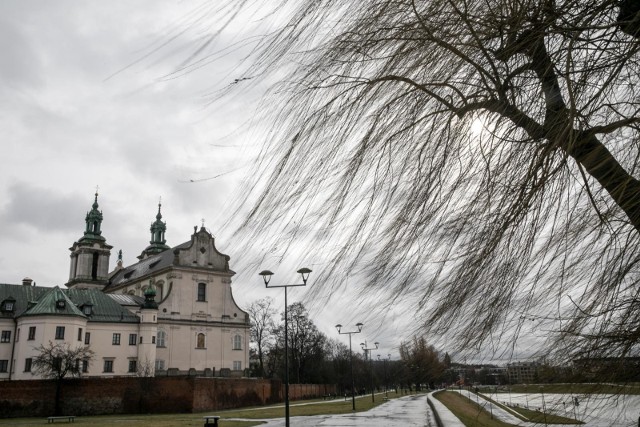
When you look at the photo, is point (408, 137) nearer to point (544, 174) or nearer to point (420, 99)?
point (420, 99)

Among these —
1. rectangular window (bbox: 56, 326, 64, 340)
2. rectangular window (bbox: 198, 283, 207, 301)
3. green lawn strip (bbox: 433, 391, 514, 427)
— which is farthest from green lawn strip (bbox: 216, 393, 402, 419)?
rectangular window (bbox: 198, 283, 207, 301)

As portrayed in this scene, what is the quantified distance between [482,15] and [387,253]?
1113 mm

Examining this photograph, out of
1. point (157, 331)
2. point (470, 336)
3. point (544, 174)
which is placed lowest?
point (470, 336)

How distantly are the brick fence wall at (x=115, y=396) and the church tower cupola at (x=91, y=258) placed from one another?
39.1 meters

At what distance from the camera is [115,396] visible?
41375mm

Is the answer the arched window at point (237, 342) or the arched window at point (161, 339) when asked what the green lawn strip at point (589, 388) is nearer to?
the arched window at point (161, 339)

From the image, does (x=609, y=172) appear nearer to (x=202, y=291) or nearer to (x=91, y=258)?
(x=202, y=291)

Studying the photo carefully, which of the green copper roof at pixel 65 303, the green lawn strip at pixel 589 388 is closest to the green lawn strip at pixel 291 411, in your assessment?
the green copper roof at pixel 65 303

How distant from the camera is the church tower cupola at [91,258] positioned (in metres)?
77.6

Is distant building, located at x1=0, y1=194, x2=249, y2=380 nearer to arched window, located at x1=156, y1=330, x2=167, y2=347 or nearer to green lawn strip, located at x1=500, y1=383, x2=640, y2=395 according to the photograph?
arched window, located at x1=156, y1=330, x2=167, y2=347

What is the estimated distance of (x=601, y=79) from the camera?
225 centimetres

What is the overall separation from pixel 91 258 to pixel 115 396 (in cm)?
4153

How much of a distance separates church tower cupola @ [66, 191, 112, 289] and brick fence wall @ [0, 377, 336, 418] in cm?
3906

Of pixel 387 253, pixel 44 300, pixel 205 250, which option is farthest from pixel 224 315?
pixel 387 253
